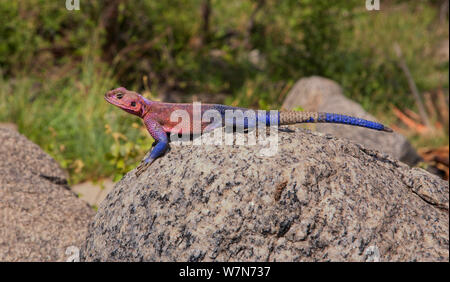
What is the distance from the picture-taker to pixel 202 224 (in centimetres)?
275

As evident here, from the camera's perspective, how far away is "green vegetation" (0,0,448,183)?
29.7 ft

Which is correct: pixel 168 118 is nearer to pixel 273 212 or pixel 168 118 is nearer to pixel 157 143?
pixel 157 143

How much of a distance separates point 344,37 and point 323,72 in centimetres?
120

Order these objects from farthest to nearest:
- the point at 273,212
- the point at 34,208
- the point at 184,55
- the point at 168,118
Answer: the point at 184,55 → the point at 34,208 → the point at 168,118 → the point at 273,212

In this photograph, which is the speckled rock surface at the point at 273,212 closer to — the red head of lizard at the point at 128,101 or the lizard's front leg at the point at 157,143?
the lizard's front leg at the point at 157,143

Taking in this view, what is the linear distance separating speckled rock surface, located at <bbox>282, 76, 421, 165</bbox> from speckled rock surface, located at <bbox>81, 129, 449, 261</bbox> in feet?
5.77

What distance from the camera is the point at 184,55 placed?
1058cm

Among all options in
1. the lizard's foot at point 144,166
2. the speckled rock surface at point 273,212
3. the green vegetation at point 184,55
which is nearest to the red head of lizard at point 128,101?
the lizard's foot at point 144,166

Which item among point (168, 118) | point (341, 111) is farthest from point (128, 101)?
point (341, 111)

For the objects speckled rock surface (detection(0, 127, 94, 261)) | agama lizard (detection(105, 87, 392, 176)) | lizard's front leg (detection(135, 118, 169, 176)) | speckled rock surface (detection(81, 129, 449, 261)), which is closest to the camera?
speckled rock surface (detection(81, 129, 449, 261))

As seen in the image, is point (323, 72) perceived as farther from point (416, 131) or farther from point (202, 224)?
point (202, 224)

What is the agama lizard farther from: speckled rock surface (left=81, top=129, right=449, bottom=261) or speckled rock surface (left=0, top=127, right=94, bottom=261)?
speckled rock surface (left=0, top=127, right=94, bottom=261)

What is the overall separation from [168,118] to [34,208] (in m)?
1.72

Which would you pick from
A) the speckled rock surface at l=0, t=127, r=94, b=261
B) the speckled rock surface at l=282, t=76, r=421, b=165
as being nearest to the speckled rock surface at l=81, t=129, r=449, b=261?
the speckled rock surface at l=0, t=127, r=94, b=261
